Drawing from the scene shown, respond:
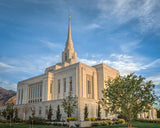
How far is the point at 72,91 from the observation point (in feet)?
128

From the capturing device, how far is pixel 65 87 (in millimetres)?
42219

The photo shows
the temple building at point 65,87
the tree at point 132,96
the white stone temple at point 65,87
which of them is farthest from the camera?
the white stone temple at point 65,87

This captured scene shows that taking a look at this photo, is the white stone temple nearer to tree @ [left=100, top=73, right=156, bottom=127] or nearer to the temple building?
the temple building

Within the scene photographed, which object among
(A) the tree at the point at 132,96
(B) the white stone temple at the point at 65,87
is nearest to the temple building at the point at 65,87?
(B) the white stone temple at the point at 65,87

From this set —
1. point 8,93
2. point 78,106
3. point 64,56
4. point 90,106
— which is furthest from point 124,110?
point 8,93

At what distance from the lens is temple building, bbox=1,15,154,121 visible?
121 ft

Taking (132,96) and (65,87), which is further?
(65,87)

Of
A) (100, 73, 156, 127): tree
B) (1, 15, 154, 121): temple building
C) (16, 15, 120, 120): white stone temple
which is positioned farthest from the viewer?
(16, 15, 120, 120): white stone temple

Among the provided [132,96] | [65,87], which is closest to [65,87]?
[65,87]

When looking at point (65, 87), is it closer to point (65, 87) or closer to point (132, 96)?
point (65, 87)

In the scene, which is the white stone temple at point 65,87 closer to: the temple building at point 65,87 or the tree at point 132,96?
the temple building at point 65,87

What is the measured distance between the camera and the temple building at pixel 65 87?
3694 cm

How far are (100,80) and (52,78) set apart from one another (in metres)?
12.8

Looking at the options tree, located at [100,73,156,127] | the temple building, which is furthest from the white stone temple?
tree, located at [100,73,156,127]
